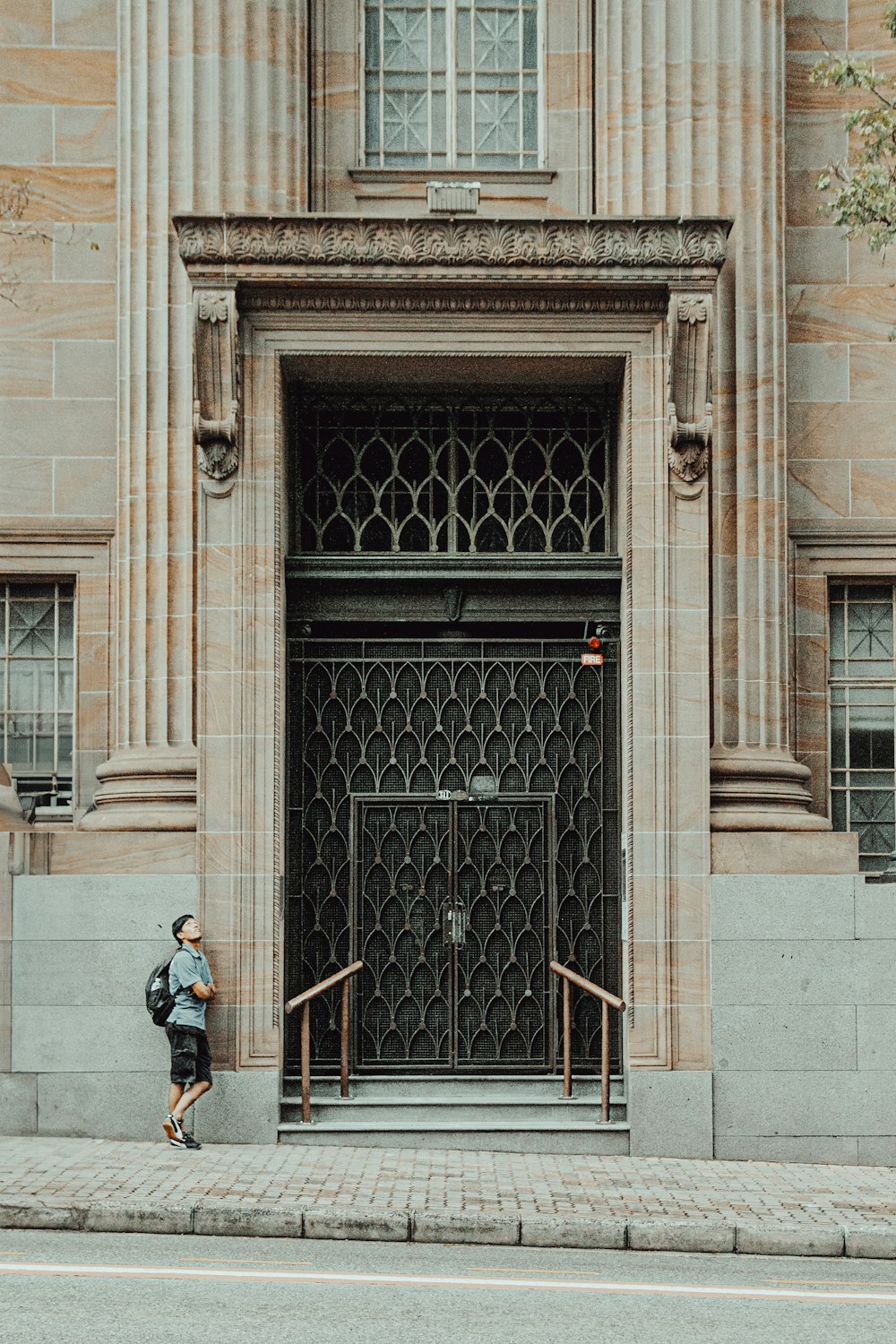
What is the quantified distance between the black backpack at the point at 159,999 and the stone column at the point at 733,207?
5200 mm

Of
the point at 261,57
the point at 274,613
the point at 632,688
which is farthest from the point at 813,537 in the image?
the point at 261,57

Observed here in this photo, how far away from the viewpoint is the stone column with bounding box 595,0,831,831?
52.2 feet

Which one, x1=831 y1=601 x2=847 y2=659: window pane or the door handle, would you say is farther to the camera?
x1=831 y1=601 x2=847 y2=659: window pane

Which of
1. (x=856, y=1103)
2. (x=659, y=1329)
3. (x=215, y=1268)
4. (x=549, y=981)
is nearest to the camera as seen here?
(x=659, y=1329)

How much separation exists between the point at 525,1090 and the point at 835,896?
3.11 metres

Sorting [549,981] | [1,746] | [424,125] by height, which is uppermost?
[424,125]

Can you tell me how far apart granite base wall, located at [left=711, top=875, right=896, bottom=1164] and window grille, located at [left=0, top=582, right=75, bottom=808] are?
6.27 m

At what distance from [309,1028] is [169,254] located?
6.81 metres

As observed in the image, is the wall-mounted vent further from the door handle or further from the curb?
the curb

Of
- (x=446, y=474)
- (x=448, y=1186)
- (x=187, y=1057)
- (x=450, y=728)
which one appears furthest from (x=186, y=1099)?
(x=446, y=474)

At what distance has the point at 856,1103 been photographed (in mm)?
15000

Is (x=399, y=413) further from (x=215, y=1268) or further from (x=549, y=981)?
(x=215, y=1268)

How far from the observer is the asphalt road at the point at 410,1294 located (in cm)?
896

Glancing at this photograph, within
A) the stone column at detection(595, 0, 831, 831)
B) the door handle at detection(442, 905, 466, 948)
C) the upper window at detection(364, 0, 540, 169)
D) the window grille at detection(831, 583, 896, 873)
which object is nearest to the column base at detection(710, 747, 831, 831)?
the stone column at detection(595, 0, 831, 831)
